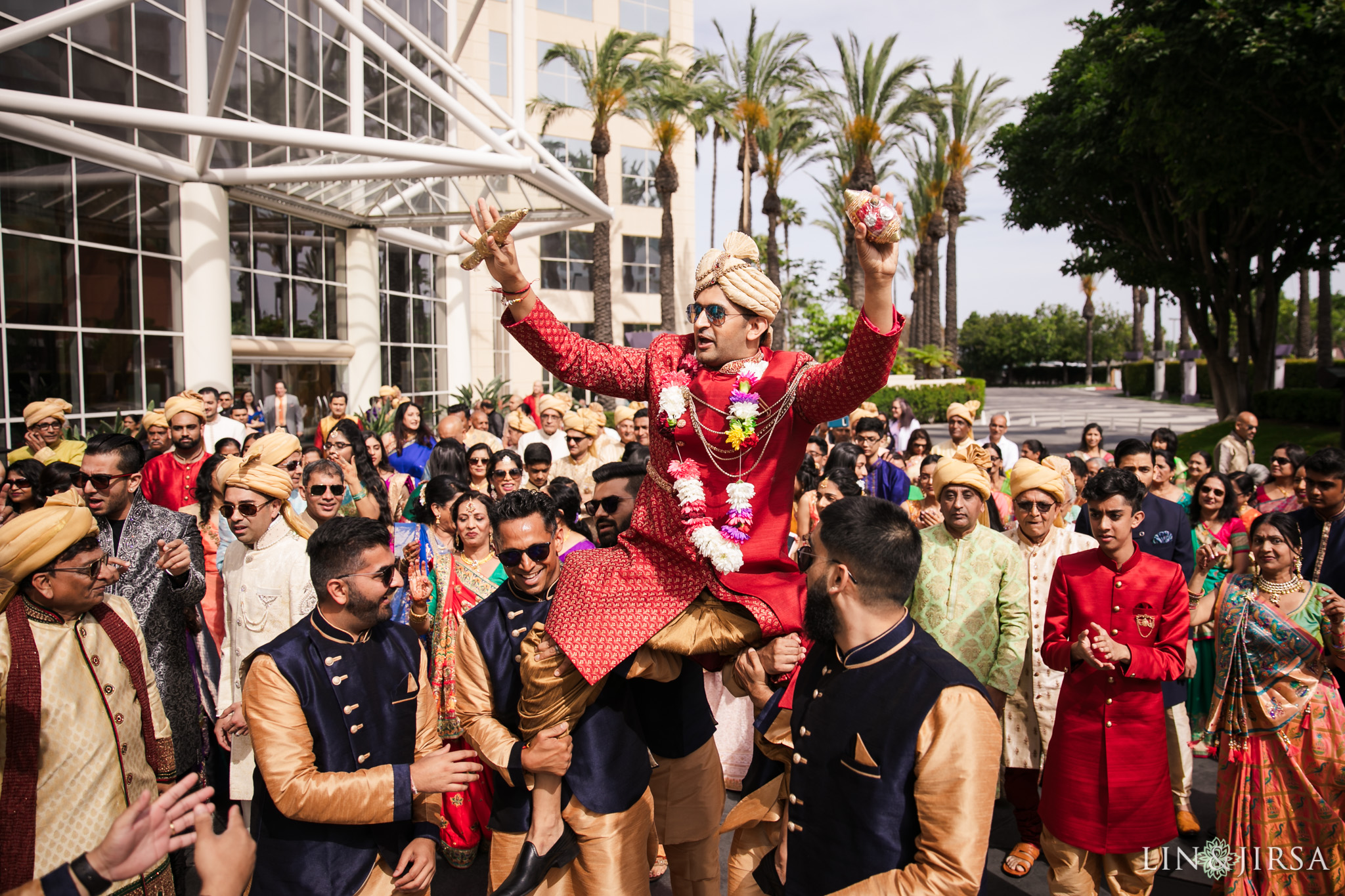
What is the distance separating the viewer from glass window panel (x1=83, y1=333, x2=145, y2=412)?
11.7 metres

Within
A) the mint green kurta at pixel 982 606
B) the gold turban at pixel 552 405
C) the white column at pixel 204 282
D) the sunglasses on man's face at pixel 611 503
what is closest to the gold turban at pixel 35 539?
the sunglasses on man's face at pixel 611 503

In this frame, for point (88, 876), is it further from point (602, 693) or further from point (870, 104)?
point (870, 104)

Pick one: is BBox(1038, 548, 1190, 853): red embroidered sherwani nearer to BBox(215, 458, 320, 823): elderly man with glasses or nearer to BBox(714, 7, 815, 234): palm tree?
BBox(215, 458, 320, 823): elderly man with glasses

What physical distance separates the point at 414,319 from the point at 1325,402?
911 inches

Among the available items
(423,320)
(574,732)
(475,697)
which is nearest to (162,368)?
(423,320)

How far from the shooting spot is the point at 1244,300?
20047 millimetres

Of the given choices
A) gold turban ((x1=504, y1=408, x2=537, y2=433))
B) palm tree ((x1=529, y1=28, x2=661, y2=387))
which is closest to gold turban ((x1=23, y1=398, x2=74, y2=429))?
gold turban ((x1=504, y1=408, x2=537, y2=433))

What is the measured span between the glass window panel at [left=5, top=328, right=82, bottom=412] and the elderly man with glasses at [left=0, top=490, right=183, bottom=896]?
9.35m

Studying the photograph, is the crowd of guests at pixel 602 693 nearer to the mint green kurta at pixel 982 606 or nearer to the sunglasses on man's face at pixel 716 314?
the mint green kurta at pixel 982 606

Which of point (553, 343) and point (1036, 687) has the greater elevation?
point (553, 343)

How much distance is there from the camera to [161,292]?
12805 mm

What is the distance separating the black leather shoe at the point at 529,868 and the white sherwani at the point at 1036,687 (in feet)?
9.07

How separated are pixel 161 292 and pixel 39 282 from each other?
6.79 feet

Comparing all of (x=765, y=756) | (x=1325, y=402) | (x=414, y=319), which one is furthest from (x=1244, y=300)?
(x=765, y=756)
